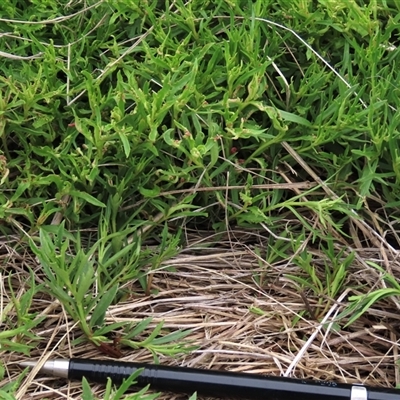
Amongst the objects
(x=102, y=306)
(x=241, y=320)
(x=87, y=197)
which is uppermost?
(x=87, y=197)

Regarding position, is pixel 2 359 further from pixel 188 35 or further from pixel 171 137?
pixel 188 35

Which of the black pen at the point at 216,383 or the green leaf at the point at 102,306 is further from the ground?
the green leaf at the point at 102,306

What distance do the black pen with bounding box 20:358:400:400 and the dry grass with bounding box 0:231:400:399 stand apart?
0.04m

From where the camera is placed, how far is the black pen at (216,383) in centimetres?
113

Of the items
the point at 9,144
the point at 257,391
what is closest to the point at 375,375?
the point at 257,391

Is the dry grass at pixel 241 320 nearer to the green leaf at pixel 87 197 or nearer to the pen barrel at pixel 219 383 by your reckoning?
the pen barrel at pixel 219 383

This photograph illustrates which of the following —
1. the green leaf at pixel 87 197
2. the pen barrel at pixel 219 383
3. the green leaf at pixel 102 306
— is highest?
the green leaf at pixel 87 197

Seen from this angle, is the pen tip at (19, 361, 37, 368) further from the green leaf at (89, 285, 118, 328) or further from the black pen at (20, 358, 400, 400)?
the green leaf at (89, 285, 118, 328)

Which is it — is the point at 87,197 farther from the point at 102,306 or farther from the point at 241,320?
the point at 241,320

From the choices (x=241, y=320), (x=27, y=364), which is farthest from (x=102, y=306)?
(x=241, y=320)

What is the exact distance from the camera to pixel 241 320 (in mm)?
1263

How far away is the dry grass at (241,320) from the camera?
47.3 inches

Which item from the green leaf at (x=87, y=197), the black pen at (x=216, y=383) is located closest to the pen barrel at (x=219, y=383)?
the black pen at (x=216, y=383)

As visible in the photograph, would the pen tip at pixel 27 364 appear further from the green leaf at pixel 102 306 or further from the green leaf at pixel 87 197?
the green leaf at pixel 87 197
